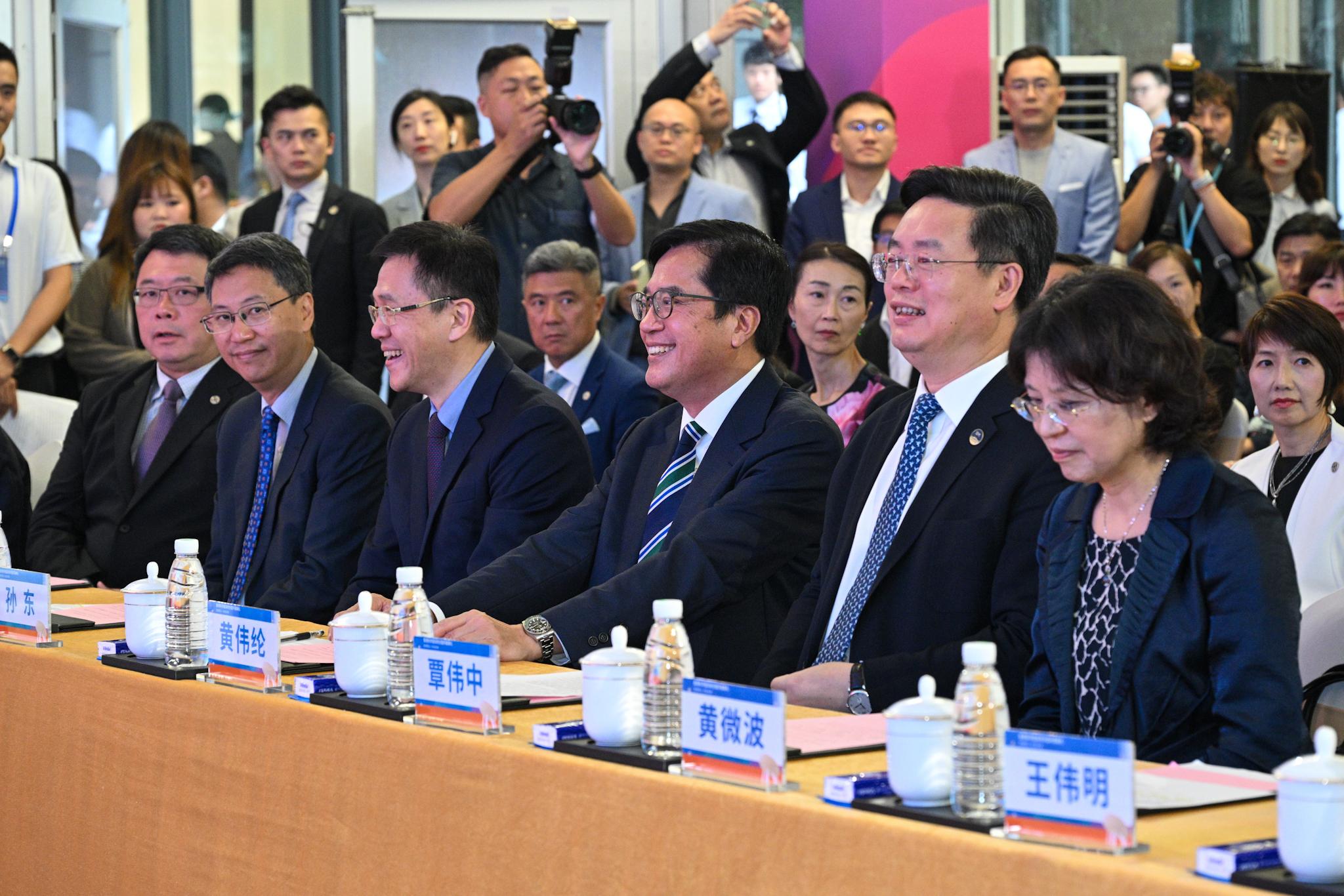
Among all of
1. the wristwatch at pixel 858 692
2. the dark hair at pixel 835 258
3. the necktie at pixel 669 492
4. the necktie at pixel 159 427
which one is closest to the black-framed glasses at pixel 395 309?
the necktie at pixel 669 492

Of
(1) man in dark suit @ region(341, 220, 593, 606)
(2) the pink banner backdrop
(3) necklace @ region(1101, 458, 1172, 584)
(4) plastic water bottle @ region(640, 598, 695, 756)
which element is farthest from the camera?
(2) the pink banner backdrop

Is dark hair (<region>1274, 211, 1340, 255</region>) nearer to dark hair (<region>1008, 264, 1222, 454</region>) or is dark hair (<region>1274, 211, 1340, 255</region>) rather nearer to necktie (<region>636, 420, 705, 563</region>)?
necktie (<region>636, 420, 705, 563</region>)

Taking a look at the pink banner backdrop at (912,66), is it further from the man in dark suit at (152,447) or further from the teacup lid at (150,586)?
the teacup lid at (150,586)

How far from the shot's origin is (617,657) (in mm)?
1790

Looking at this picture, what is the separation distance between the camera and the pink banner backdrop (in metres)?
6.12

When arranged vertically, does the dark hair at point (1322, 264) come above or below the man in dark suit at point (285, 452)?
above

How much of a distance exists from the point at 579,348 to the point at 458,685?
316 cm

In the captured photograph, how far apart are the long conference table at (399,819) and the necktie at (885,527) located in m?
0.38

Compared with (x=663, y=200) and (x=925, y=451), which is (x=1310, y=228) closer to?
(x=663, y=200)

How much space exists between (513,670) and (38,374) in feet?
11.8

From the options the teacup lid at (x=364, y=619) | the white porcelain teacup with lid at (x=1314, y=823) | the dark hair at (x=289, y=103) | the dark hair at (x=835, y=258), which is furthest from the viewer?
the dark hair at (x=289, y=103)

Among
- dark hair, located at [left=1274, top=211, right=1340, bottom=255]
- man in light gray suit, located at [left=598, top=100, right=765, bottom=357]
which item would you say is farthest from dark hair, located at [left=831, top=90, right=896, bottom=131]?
dark hair, located at [left=1274, top=211, right=1340, bottom=255]

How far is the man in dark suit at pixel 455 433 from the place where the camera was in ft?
10.5

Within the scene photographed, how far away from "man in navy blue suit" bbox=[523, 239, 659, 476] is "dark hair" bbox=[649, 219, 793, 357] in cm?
191
